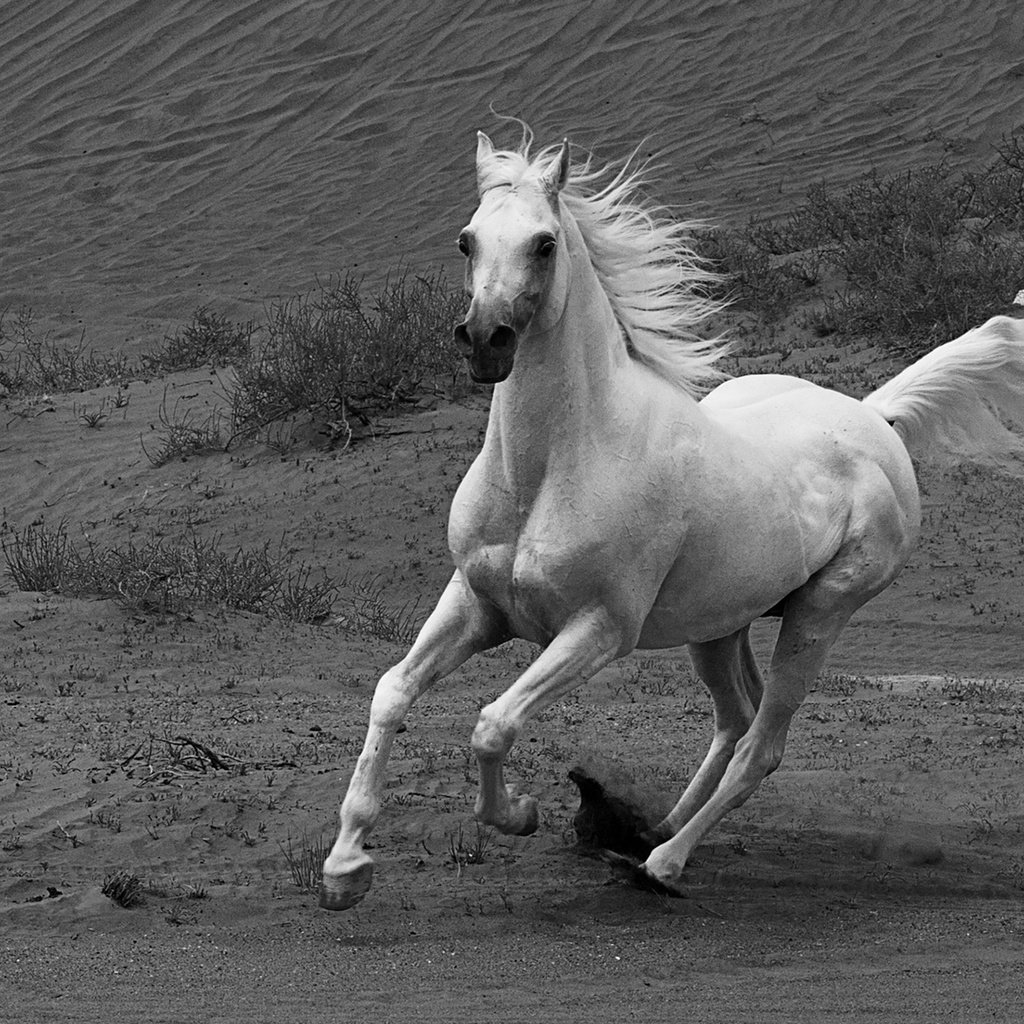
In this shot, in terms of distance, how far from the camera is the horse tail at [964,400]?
269 inches

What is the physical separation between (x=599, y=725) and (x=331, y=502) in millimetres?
4637

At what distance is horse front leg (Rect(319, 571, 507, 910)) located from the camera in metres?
4.88

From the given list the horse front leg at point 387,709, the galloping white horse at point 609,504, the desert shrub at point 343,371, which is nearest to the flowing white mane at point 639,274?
the galloping white horse at point 609,504

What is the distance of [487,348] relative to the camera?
4.55 metres

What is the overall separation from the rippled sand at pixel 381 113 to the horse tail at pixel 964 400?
13389 mm

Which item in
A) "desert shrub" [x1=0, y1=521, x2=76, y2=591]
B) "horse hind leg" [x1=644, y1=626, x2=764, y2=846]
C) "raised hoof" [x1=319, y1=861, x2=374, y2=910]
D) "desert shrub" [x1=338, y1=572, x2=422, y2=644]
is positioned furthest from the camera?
"desert shrub" [x1=0, y1=521, x2=76, y2=591]

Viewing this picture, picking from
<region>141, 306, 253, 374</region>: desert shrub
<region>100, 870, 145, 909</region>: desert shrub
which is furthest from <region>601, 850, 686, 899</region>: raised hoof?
<region>141, 306, 253, 374</region>: desert shrub

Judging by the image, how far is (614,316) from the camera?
5449mm

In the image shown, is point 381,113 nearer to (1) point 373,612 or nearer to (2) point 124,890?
(1) point 373,612

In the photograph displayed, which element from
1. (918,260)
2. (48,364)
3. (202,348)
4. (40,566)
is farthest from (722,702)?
(48,364)

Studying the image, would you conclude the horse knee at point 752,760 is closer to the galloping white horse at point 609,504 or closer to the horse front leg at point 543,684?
the galloping white horse at point 609,504

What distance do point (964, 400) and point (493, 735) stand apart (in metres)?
2.94

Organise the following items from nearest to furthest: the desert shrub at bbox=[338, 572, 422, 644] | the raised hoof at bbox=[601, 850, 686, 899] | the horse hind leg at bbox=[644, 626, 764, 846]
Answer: the raised hoof at bbox=[601, 850, 686, 899] → the horse hind leg at bbox=[644, 626, 764, 846] → the desert shrub at bbox=[338, 572, 422, 644]

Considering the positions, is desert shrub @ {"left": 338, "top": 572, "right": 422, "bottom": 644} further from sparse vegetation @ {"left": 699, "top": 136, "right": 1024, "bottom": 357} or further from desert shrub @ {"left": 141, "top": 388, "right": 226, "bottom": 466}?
sparse vegetation @ {"left": 699, "top": 136, "right": 1024, "bottom": 357}
